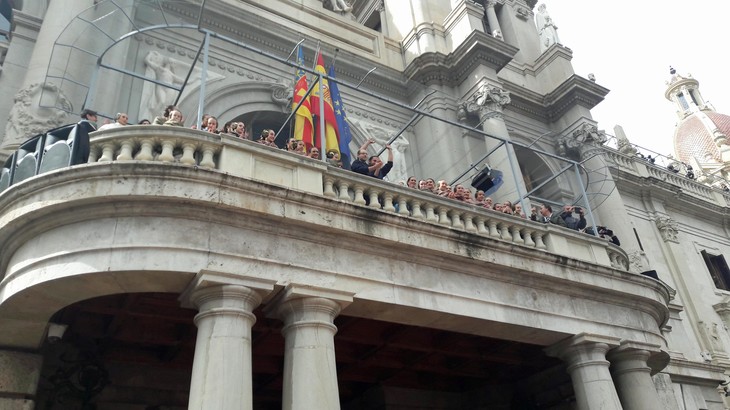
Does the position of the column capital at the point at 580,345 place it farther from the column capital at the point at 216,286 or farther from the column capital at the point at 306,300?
the column capital at the point at 216,286

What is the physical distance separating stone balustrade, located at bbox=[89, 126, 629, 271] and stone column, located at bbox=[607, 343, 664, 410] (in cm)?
191

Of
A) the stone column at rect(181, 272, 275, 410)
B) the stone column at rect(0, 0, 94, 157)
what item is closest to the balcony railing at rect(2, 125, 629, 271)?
the stone column at rect(181, 272, 275, 410)

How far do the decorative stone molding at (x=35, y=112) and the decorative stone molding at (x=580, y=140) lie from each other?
16371 mm

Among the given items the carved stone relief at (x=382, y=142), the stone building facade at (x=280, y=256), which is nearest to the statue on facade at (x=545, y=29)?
the stone building facade at (x=280, y=256)

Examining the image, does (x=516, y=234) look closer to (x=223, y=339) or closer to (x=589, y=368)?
(x=589, y=368)

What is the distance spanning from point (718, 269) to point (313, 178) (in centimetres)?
2515

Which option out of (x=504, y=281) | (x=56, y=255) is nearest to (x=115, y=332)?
(x=56, y=255)

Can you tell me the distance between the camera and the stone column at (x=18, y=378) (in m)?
8.75

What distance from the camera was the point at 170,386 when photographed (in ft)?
39.3

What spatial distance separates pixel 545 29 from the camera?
25.2 metres

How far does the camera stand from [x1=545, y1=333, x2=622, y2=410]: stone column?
35.8 feet

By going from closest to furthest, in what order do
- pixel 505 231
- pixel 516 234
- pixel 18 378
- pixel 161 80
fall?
pixel 18 378 < pixel 505 231 < pixel 516 234 < pixel 161 80

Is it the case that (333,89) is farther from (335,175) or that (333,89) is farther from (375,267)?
(375,267)

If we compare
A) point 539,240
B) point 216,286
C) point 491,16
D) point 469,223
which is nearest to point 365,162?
point 469,223
